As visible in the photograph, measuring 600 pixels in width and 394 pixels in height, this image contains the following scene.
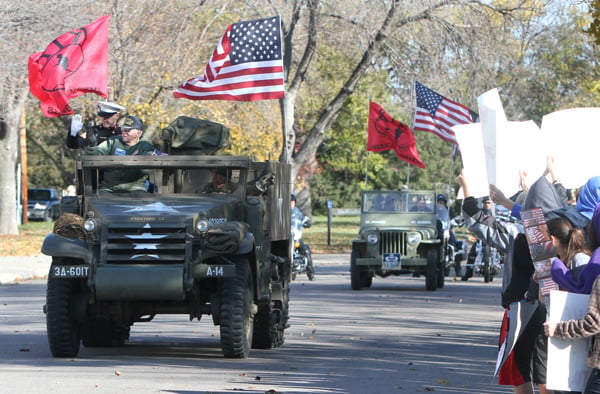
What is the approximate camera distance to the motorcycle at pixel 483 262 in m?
26.3

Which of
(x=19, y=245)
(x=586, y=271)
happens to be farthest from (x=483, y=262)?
(x=586, y=271)

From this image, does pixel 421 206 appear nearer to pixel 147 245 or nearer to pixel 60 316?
pixel 147 245

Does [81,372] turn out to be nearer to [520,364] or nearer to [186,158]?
[186,158]

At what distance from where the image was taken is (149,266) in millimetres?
11820

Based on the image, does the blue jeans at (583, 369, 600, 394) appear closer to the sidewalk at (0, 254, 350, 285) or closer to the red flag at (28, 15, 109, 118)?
the red flag at (28, 15, 109, 118)

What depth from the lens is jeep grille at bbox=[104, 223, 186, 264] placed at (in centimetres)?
1190

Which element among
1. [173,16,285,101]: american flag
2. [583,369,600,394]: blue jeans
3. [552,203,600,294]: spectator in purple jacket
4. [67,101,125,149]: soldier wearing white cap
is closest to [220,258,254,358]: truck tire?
[67,101,125,149]: soldier wearing white cap

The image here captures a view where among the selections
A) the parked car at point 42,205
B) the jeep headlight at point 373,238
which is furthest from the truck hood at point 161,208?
the parked car at point 42,205

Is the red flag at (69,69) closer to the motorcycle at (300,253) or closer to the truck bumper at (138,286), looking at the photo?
the motorcycle at (300,253)

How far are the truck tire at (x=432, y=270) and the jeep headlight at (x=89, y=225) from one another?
39.7ft

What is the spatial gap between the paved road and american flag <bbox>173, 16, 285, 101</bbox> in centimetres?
398

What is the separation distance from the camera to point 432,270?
23266 mm

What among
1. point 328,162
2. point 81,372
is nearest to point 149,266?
point 81,372

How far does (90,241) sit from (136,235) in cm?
45
